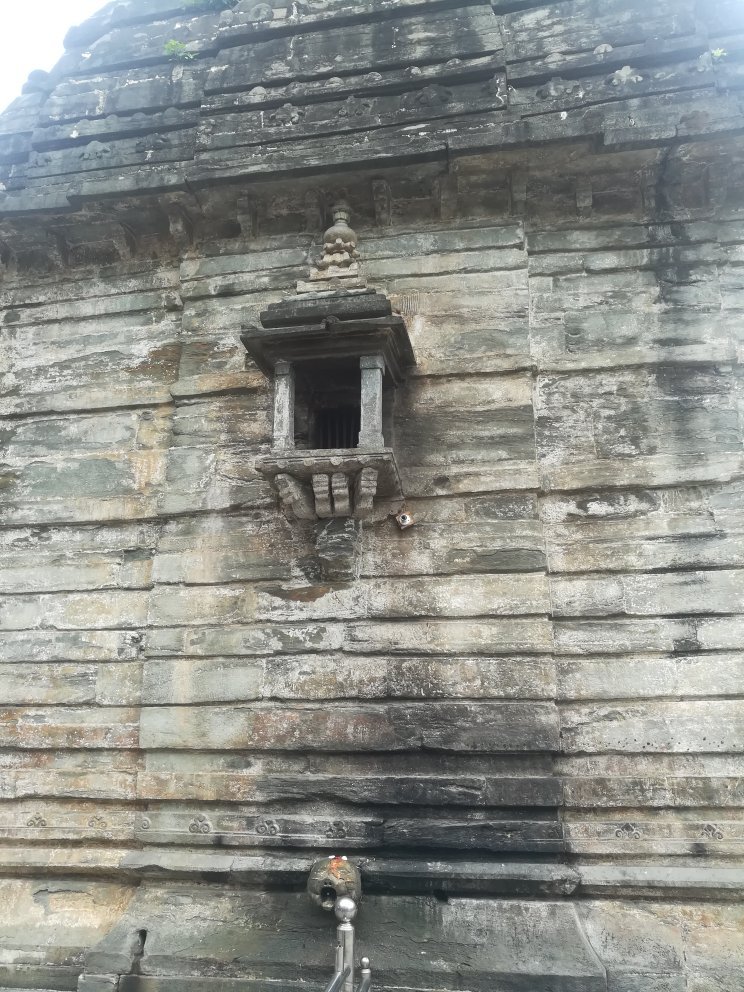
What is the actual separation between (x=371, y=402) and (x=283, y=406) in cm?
71

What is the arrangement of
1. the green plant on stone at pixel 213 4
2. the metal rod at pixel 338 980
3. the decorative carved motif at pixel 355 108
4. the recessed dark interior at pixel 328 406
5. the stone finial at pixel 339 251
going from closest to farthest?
the metal rod at pixel 338 980 → the recessed dark interior at pixel 328 406 → the stone finial at pixel 339 251 → the decorative carved motif at pixel 355 108 → the green plant on stone at pixel 213 4

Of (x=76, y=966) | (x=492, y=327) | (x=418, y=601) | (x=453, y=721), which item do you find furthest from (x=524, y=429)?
(x=76, y=966)

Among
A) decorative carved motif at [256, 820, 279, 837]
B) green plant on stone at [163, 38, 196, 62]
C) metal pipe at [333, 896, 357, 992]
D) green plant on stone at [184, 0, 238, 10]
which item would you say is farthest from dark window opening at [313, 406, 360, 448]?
green plant on stone at [184, 0, 238, 10]

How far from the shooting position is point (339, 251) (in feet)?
20.9

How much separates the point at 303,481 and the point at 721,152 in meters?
4.64

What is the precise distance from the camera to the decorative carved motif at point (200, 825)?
5.45m

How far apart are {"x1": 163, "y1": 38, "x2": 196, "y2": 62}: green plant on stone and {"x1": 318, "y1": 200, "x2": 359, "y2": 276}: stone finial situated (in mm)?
3185

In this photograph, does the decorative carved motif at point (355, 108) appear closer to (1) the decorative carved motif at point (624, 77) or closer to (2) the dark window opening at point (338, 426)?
(1) the decorative carved motif at point (624, 77)

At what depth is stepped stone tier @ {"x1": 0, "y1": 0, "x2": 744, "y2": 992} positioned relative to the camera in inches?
201

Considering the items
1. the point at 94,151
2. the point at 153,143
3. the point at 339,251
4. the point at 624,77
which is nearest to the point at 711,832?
the point at 339,251

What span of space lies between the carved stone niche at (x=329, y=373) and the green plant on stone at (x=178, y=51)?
12.8ft

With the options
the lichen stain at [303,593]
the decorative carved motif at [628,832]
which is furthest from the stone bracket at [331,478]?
the decorative carved motif at [628,832]

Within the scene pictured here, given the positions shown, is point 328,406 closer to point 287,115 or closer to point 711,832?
point 287,115

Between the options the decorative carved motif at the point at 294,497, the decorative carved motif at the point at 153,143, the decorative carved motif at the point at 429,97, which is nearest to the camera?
the decorative carved motif at the point at 294,497
